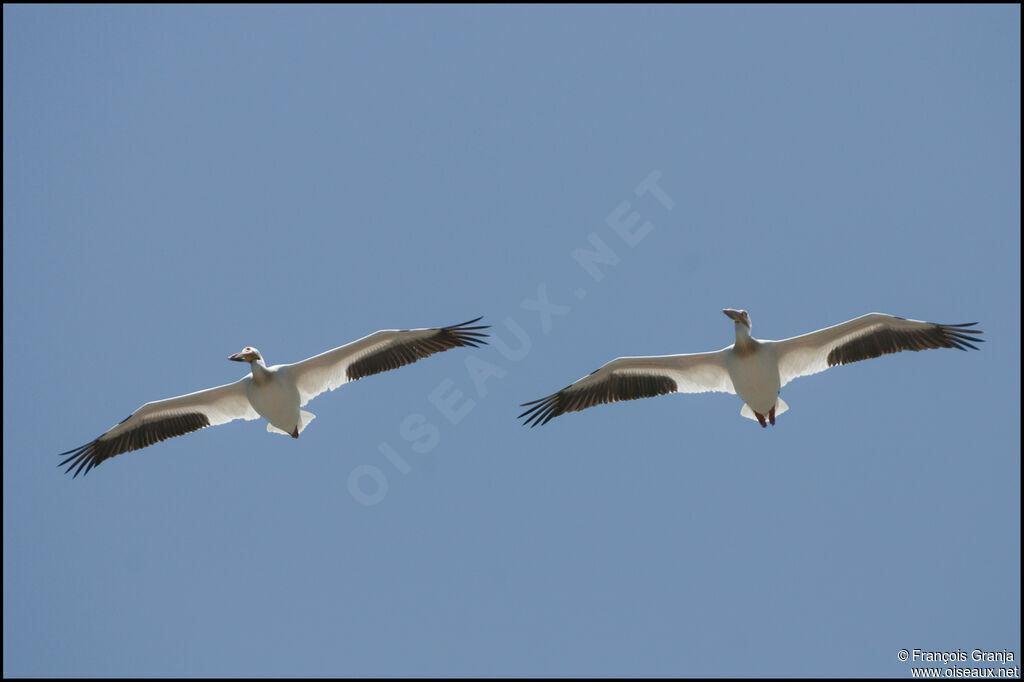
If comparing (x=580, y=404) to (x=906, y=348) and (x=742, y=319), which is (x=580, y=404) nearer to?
(x=742, y=319)

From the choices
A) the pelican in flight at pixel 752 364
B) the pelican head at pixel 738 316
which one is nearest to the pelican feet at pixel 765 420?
the pelican in flight at pixel 752 364

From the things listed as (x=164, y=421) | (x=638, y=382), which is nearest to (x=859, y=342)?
(x=638, y=382)

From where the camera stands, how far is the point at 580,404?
58.5ft

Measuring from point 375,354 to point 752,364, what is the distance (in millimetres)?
5690

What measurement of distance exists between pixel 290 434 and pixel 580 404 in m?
4.63

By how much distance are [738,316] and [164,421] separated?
917 centimetres

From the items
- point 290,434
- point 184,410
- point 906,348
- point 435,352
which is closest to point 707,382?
point 906,348

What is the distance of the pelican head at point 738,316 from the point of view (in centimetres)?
1700

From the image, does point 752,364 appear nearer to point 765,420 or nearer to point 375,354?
point 765,420

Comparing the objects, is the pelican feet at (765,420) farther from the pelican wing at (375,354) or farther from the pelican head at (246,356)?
the pelican head at (246,356)

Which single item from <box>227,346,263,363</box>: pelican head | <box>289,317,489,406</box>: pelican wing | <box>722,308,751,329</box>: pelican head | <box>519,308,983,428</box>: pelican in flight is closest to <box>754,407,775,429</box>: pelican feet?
<box>519,308,983,428</box>: pelican in flight

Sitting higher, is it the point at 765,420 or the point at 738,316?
the point at 738,316

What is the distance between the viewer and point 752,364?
1680cm

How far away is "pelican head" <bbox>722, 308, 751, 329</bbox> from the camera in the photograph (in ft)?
55.8
